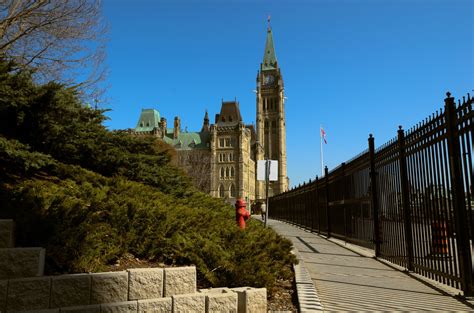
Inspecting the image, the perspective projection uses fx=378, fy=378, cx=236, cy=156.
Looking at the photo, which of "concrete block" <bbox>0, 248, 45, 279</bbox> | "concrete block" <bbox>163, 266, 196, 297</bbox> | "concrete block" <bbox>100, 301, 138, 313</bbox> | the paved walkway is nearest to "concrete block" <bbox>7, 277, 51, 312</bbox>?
"concrete block" <bbox>0, 248, 45, 279</bbox>

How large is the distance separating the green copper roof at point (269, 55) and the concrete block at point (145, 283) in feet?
410

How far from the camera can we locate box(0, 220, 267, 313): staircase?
3877 millimetres

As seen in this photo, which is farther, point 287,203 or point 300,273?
point 287,203

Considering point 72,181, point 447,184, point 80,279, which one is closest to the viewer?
point 80,279

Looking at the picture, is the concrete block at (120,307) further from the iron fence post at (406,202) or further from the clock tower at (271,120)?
the clock tower at (271,120)

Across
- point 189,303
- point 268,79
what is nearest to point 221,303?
point 189,303

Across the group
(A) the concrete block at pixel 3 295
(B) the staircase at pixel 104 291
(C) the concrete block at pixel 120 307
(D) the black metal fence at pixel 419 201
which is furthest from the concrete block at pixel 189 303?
(D) the black metal fence at pixel 419 201

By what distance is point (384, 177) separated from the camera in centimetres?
866

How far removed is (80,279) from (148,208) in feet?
7.80

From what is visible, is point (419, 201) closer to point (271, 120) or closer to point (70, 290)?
point (70, 290)

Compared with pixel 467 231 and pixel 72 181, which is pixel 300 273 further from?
pixel 72 181

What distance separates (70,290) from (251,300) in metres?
2.05

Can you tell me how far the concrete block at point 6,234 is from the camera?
4.57m

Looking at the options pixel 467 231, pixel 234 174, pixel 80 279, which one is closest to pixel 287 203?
pixel 467 231
